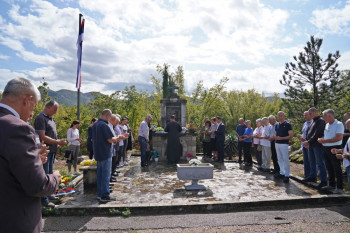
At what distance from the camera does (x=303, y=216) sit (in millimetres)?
5062

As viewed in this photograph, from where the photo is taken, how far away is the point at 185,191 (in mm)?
6711

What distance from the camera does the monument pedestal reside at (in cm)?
1210

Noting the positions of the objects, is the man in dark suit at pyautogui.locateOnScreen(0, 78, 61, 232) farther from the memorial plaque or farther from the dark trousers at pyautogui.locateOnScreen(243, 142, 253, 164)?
the memorial plaque

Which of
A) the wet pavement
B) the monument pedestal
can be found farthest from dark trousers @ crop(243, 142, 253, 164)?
the monument pedestal

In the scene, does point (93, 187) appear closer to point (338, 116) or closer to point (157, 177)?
point (157, 177)

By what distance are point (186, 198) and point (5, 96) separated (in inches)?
193

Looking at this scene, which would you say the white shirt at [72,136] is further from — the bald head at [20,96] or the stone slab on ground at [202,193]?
the bald head at [20,96]

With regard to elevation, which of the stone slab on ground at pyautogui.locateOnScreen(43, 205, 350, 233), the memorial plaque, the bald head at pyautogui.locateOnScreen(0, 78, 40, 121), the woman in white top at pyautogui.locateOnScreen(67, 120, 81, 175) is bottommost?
the stone slab on ground at pyautogui.locateOnScreen(43, 205, 350, 233)

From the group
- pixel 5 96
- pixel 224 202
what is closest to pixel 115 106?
pixel 224 202

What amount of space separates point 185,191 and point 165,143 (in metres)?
5.57

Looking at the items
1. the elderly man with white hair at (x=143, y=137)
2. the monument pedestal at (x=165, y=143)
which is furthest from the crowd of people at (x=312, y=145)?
the elderly man with white hair at (x=143, y=137)

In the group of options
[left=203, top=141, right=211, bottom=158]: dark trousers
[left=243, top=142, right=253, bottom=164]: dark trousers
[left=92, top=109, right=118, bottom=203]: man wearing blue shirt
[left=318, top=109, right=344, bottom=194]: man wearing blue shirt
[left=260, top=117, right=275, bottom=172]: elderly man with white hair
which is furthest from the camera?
[left=203, top=141, right=211, bottom=158]: dark trousers

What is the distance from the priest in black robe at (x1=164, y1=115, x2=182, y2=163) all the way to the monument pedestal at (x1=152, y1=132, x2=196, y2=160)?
0.96 metres

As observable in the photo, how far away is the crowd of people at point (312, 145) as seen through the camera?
6078 millimetres
